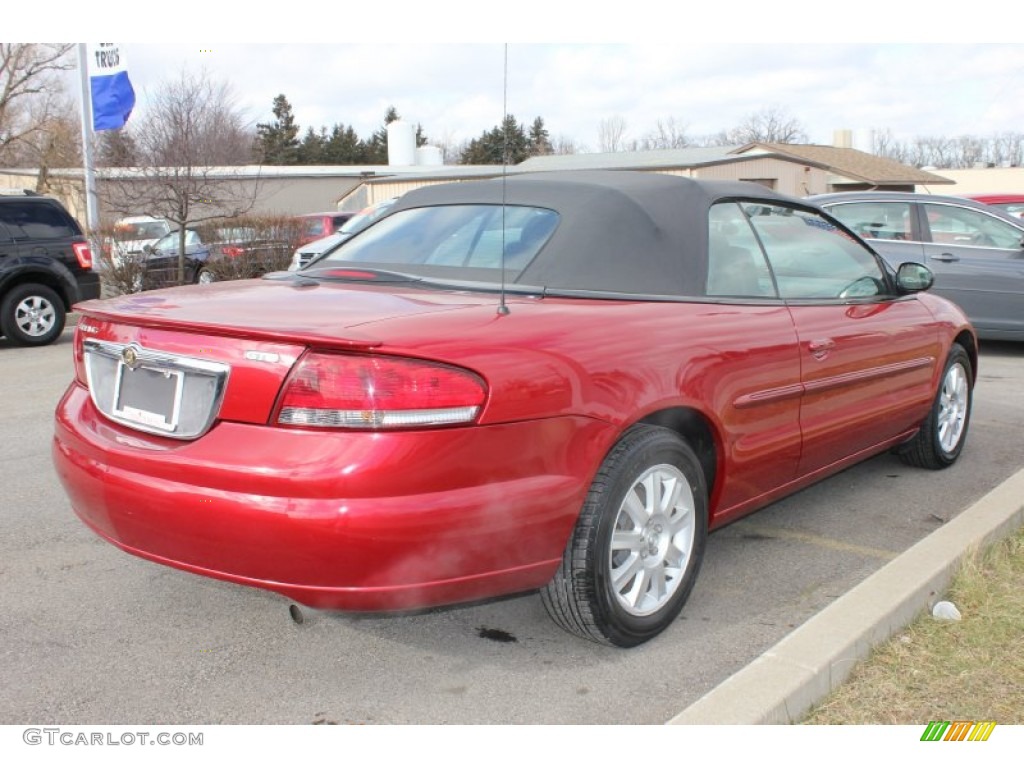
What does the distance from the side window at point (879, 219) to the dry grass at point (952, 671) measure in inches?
285

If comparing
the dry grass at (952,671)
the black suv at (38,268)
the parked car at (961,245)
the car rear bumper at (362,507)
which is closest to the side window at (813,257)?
the dry grass at (952,671)

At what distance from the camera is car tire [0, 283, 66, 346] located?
34.5 feet

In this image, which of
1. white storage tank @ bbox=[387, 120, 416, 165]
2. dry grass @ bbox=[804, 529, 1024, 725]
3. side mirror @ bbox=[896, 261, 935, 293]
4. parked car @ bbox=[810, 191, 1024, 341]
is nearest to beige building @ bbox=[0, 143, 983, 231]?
white storage tank @ bbox=[387, 120, 416, 165]

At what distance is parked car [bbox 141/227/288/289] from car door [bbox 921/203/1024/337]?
976 centimetres

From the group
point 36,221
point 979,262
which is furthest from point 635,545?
point 36,221

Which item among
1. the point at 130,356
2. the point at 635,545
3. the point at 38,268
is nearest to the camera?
the point at 130,356

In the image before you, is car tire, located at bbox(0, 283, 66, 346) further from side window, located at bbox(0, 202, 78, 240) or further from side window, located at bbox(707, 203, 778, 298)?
side window, located at bbox(707, 203, 778, 298)

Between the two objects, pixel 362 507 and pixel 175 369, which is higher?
pixel 175 369

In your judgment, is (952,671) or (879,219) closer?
(952,671)

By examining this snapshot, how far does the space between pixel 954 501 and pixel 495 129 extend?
303cm

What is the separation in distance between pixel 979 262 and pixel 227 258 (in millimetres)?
10756

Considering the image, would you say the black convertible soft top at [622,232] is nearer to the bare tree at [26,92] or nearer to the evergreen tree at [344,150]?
the bare tree at [26,92]
